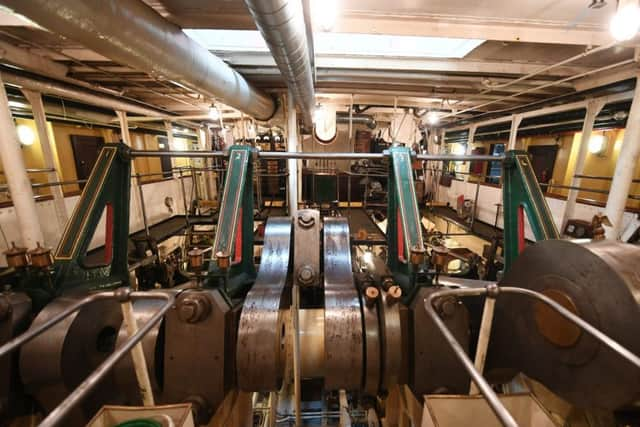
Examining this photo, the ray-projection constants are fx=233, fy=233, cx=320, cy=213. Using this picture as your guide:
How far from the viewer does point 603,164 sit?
14.5ft

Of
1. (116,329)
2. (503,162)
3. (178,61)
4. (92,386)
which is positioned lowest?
(116,329)

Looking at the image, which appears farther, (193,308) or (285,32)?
(285,32)

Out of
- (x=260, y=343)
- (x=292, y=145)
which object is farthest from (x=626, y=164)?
(x=292, y=145)

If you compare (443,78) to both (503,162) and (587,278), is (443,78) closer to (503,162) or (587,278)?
(503,162)

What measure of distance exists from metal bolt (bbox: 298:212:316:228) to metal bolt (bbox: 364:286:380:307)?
619 millimetres

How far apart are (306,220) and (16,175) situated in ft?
9.65

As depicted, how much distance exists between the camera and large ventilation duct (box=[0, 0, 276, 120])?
969 millimetres

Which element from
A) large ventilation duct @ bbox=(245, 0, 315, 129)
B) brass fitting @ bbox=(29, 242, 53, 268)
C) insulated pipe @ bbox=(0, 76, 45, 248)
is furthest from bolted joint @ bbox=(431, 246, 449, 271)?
insulated pipe @ bbox=(0, 76, 45, 248)

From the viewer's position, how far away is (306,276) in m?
1.38

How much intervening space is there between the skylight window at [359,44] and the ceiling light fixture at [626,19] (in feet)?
4.15

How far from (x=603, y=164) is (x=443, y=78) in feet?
12.8

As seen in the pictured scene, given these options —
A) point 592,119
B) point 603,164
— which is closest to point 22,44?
point 592,119

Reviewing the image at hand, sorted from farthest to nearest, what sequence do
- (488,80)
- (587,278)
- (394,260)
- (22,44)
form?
(488,80), (22,44), (394,260), (587,278)

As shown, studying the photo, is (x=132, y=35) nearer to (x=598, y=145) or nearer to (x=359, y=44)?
(x=359, y=44)
